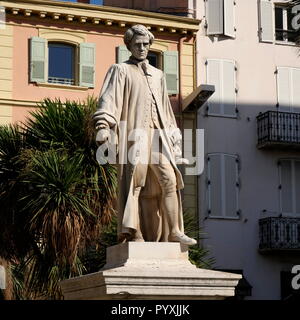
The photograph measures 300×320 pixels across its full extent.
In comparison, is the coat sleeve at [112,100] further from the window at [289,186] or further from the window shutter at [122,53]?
the window at [289,186]

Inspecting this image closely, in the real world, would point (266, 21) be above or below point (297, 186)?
above

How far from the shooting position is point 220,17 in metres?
28.5

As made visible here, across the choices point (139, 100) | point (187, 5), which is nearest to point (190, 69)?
point (187, 5)

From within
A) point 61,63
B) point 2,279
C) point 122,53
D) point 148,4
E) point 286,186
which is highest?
point 148,4

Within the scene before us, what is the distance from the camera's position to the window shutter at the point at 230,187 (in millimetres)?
26969

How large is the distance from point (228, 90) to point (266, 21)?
2.90 metres

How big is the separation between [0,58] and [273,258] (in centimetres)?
1017

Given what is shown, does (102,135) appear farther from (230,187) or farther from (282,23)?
(282,23)

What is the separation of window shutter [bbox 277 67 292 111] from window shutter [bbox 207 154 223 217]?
326 centimetres

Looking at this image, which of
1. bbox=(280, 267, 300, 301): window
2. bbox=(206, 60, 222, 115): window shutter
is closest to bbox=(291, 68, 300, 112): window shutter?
bbox=(206, 60, 222, 115): window shutter

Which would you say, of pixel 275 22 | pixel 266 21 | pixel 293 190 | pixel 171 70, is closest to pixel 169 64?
pixel 171 70

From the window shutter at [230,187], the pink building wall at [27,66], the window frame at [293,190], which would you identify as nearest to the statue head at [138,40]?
the pink building wall at [27,66]

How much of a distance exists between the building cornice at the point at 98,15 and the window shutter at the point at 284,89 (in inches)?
124

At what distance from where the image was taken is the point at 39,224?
17578mm
